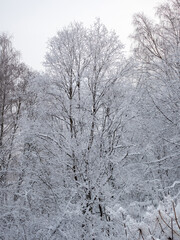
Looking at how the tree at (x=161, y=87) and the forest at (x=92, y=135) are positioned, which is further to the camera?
the tree at (x=161, y=87)

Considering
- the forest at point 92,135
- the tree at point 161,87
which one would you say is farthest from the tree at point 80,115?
the tree at point 161,87

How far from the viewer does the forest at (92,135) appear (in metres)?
4.83

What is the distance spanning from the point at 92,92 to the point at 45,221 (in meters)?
3.34

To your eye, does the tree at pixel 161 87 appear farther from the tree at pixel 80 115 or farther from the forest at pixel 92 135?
the tree at pixel 80 115

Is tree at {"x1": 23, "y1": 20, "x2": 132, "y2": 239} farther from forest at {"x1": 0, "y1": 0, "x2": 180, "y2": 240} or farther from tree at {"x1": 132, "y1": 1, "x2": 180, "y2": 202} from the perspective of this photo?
tree at {"x1": 132, "y1": 1, "x2": 180, "y2": 202}

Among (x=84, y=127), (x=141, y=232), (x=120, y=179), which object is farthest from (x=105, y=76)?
(x=141, y=232)

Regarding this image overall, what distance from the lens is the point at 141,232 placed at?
163 cm

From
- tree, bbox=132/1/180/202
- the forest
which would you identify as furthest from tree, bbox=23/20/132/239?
tree, bbox=132/1/180/202

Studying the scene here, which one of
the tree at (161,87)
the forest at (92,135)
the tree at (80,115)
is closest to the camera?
the forest at (92,135)

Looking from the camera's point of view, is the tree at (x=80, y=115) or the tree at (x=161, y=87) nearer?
the tree at (x=80, y=115)

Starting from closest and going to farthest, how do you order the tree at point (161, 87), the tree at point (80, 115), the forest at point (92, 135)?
the forest at point (92, 135) < the tree at point (80, 115) < the tree at point (161, 87)

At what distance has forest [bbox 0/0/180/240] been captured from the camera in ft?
15.8

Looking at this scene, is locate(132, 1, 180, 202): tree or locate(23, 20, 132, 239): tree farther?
locate(132, 1, 180, 202): tree

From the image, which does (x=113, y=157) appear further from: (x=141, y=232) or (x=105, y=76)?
(x=141, y=232)
